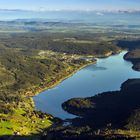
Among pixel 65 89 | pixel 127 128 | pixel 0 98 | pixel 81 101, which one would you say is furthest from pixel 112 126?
pixel 65 89

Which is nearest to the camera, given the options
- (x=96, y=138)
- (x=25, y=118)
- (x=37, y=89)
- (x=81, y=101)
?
(x=96, y=138)

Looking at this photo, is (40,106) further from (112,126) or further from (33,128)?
(112,126)

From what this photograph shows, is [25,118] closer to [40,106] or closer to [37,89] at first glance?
[40,106]

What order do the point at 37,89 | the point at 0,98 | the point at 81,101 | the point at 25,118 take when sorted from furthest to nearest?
the point at 37,89, the point at 0,98, the point at 81,101, the point at 25,118

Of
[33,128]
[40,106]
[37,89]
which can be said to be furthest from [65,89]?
[33,128]

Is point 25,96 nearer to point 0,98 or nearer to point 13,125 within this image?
point 0,98

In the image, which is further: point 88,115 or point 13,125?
point 88,115

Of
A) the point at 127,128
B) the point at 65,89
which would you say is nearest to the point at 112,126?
the point at 127,128

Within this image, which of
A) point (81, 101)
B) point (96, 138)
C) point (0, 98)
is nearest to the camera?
point (96, 138)

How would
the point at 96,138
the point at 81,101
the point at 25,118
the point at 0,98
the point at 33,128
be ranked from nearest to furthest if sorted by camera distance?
the point at 96,138 → the point at 33,128 → the point at 25,118 → the point at 81,101 → the point at 0,98
